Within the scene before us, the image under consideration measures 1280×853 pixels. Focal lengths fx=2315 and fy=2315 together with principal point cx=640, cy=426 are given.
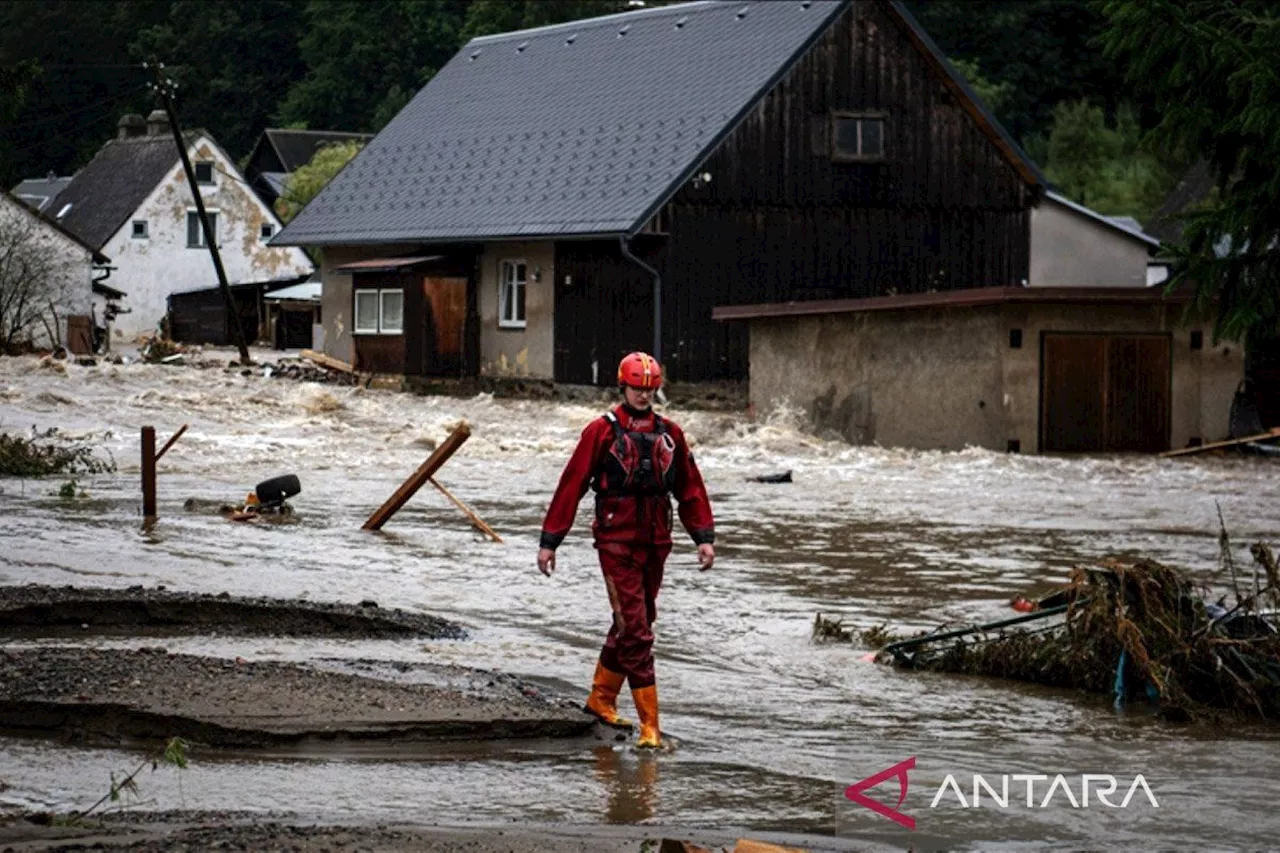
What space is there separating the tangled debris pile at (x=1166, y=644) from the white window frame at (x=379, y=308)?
3582 cm

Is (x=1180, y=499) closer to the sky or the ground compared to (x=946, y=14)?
closer to the ground

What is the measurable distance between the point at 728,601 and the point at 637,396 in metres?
6.22

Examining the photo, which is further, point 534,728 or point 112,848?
point 534,728

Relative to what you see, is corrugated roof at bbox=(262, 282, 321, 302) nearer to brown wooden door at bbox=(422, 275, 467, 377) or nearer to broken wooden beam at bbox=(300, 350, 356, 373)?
broken wooden beam at bbox=(300, 350, 356, 373)

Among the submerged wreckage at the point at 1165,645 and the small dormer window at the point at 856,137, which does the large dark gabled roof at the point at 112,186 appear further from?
the submerged wreckage at the point at 1165,645

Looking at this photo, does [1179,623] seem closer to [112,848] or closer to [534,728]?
[534,728]

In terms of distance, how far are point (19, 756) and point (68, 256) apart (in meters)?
54.2

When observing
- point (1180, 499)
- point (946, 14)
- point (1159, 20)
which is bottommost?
point (1180, 499)

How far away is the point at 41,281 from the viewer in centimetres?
5831

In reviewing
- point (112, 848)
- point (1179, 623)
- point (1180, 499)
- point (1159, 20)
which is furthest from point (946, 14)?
point (112, 848)

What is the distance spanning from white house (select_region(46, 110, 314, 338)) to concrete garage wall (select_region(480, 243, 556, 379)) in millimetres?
31001

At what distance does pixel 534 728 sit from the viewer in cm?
1080

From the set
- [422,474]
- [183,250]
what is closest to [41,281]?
[183,250]

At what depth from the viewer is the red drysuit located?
35.9 feet
